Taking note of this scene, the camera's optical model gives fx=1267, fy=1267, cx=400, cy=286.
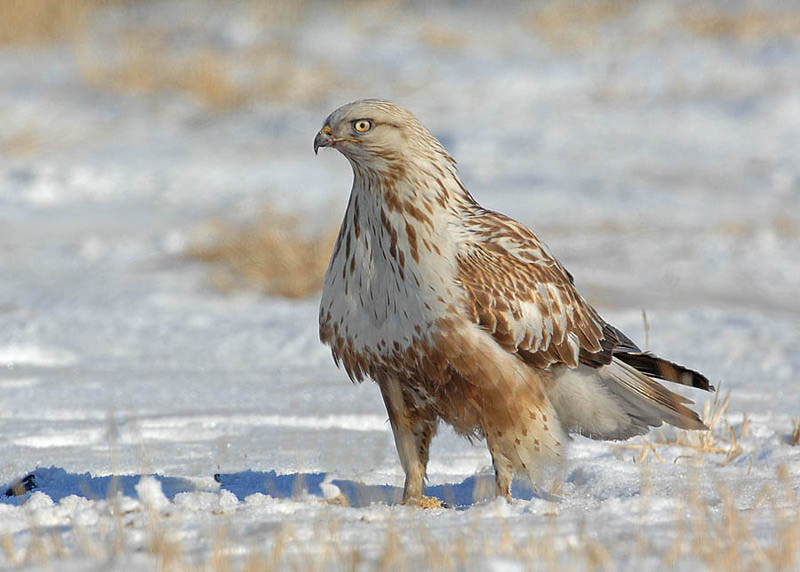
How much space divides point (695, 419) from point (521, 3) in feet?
43.1

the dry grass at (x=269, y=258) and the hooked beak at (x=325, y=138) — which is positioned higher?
the dry grass at (x=269, y=258)

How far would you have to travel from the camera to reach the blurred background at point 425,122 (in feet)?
28.3

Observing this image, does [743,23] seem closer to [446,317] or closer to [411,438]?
[411,438]

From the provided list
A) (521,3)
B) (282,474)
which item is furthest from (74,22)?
(282,474)

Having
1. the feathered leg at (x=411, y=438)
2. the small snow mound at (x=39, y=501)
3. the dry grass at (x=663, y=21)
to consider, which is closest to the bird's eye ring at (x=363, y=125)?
the feathered leg at (x=411, y=438)

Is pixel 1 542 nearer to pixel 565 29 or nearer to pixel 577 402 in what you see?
pixel 577 402

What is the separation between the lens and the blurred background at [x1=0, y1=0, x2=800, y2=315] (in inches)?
340

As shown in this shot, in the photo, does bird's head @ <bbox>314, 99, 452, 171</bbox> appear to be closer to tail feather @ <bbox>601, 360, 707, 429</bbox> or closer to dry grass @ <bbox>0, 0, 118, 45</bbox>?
tail feather @ <bbox>601, 360, 707, 429</bbox>

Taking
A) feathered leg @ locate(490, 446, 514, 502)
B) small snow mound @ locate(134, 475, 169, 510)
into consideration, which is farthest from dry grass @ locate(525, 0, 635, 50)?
small snow mound @ locate(134, 475, 169, 510)

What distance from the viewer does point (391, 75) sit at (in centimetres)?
1380

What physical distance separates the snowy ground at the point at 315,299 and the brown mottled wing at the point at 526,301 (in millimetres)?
442

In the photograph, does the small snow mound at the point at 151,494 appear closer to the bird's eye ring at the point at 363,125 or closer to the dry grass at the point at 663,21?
the bird's eye ring at the point at 363,125

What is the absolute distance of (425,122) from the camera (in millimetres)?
12688

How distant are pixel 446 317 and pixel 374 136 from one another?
0.62m
